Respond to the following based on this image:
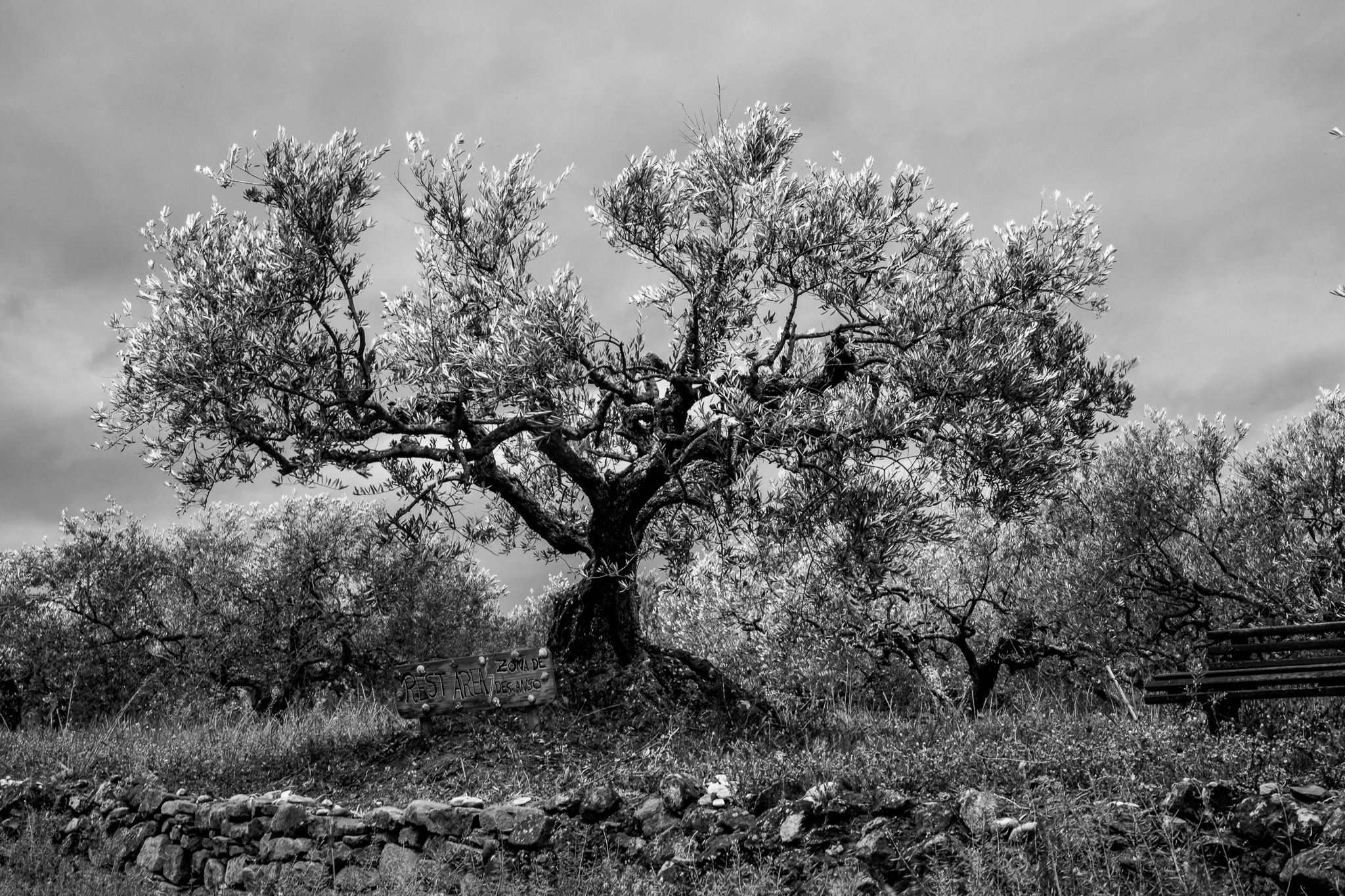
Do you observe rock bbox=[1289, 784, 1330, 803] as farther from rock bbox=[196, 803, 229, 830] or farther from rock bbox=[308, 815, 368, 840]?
rock bbox=[196, 803, 229, 830]

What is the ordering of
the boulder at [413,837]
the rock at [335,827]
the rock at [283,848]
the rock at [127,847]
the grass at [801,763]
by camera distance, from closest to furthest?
1. the grass at [801,763]
2. the boulder at [413,837]
3. the rock at [335,827]
4. the rock at [283,848]
5. the rock at [127,847]

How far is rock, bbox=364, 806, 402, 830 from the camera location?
9992mm

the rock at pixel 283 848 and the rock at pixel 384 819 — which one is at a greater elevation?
the rock at pixel 384 819

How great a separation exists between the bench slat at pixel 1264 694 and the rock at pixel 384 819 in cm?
832

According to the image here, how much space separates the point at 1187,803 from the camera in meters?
6.88

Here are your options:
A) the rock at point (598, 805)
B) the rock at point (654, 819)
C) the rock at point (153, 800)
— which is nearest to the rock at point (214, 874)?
the rock at point (153, 800)

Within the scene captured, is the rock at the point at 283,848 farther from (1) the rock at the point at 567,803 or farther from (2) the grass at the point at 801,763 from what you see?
(1) the rock at the point at 567,803

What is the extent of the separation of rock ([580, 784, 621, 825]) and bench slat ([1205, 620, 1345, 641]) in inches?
277

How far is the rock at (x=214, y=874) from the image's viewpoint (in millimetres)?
11328

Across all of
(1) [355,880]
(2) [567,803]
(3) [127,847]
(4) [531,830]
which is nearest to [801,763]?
(2) [567,803]

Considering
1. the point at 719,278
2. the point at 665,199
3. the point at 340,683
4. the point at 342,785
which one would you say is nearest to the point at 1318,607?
the point at 719,278

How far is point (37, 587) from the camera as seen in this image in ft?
79.2

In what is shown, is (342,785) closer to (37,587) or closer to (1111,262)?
(1111,262)

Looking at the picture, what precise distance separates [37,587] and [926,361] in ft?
78.7
